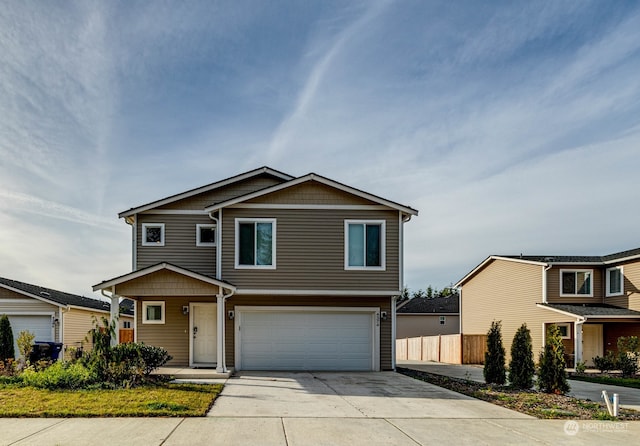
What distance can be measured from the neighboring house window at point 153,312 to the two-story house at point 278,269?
0.11 ft

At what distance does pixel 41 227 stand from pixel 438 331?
89.5 ft

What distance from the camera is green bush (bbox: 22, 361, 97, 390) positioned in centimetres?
1196

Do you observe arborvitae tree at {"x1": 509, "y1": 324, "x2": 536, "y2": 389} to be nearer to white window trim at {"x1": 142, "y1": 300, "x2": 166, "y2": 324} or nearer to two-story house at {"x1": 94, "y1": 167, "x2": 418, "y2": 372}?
two-story house at {"x1": 94, "y1": 167, "x2": 418, "y2": 372}

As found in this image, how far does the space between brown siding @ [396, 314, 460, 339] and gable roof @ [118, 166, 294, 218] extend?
22.3m

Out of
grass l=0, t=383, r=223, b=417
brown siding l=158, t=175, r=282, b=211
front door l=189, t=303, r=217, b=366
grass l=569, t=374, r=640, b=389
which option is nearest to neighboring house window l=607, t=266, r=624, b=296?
grass l=569, t=374, r=640, b=389

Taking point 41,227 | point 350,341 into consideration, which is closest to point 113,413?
point 350,341

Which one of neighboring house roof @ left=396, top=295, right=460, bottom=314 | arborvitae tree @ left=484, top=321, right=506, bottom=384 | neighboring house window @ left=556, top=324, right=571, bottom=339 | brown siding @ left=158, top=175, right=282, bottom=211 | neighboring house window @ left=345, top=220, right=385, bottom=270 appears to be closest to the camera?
arborvitae tree @ left=484, top=321, right=506, bottom=384

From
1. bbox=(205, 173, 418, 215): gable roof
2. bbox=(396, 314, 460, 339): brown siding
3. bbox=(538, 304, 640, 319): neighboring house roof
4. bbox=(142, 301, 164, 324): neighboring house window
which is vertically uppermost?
bbox=(205, 173, 418, 215): gable roof

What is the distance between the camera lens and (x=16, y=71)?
1360 cm

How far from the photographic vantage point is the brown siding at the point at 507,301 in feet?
79.2

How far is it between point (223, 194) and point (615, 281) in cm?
1684

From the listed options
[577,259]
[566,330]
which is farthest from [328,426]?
[566,330]

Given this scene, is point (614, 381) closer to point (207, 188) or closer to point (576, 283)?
point (576, 283)

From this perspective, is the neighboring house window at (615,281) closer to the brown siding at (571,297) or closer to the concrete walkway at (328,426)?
the brown siding at (571,297)
